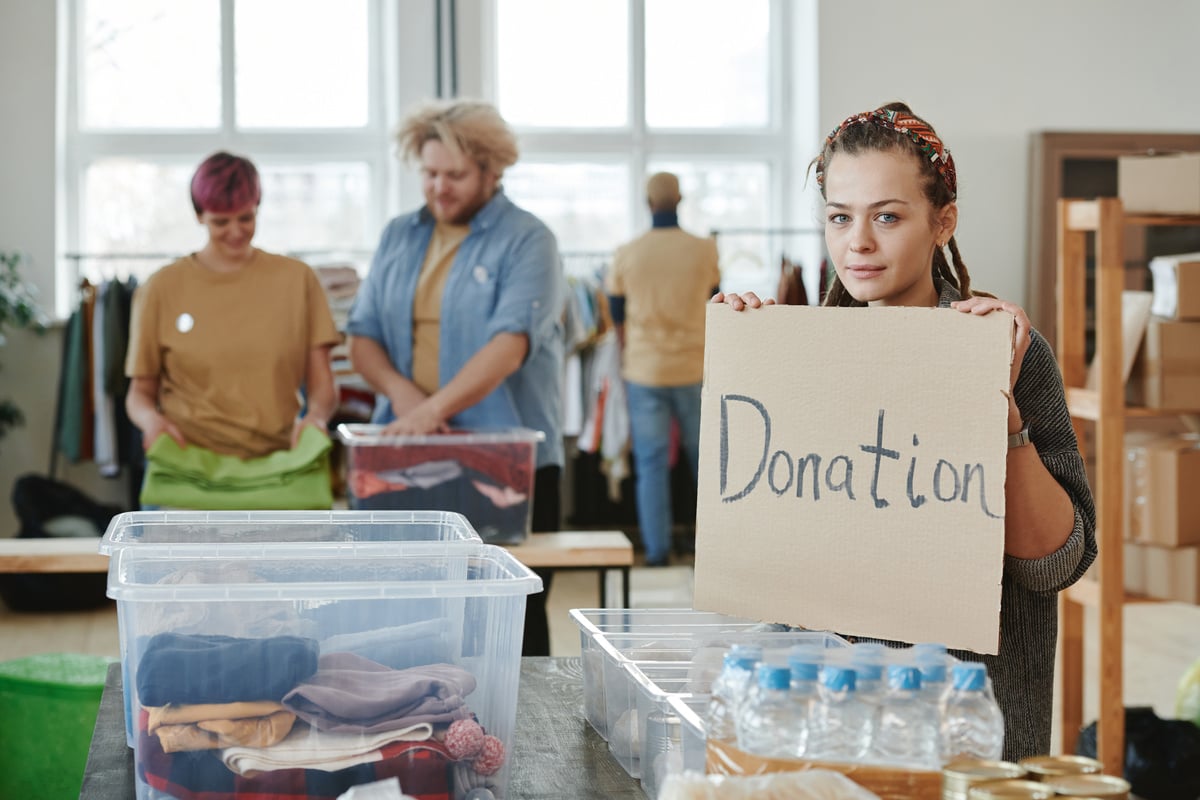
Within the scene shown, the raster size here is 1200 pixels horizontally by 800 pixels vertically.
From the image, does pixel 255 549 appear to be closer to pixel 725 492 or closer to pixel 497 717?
Answer: pixel 497 717

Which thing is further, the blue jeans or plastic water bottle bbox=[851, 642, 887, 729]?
the blue jeans

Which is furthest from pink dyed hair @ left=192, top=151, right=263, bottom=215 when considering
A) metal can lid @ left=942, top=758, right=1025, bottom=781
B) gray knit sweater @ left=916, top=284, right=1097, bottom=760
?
metal can lid @ left=942, top=758, right=1025, bottom=781

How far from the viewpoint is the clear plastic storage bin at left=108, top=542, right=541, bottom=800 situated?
1036 millimetres

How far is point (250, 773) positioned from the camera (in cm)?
103

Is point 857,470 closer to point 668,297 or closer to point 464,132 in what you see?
point 464,132

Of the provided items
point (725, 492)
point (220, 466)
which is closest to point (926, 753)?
point (725, 492)

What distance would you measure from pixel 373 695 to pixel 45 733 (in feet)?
5.20

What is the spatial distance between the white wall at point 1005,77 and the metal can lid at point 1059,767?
580cm

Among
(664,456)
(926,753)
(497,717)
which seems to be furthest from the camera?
(664,456)

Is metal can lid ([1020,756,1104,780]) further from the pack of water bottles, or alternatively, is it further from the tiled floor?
the tiled floor

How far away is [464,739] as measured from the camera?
1.07 m

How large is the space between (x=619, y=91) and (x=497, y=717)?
19.3 ft

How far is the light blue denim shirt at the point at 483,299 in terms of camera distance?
2.88 metres

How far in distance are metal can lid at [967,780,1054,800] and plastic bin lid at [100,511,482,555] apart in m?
0.86
